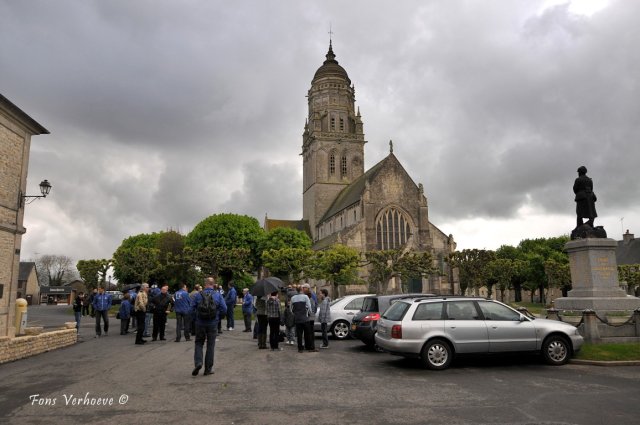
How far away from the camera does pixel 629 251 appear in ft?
195

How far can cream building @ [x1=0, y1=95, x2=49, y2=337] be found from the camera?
14164 millimetres

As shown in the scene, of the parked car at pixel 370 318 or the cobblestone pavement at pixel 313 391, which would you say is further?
the parked car at pixel 370 318

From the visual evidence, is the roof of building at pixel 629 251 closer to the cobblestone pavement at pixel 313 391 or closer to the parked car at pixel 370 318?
the parked car at pixel 370 318

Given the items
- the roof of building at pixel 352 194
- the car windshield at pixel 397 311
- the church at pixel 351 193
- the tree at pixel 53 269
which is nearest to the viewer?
the car windshield at pixel 397 311

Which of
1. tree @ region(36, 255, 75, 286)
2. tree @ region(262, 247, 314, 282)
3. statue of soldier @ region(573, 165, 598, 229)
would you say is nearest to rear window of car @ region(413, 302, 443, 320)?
statue of soldier @ region(573, 165, 598, 229)

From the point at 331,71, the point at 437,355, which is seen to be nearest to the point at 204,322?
the point at 437,355

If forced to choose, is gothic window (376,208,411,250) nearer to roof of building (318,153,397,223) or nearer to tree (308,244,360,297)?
roof of building (318,153,397,223)

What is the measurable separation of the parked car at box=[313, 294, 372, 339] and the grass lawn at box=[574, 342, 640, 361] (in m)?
7.00

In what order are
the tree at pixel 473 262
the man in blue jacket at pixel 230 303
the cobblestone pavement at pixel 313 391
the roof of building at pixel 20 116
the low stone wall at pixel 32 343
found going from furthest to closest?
the tree at pixel 473 262 < the man in blue jacket at pixel 230 303 < the roof of building at pixel 20 116 < the low stone wall at pixel 32 343 < the cobblestone pavement at pixel 313 391

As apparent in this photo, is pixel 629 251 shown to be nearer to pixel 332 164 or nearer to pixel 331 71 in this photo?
pixel 332 164

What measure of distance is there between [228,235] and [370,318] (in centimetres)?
4057

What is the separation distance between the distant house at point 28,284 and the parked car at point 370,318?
230ft

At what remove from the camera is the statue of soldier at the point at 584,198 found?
14934 mm

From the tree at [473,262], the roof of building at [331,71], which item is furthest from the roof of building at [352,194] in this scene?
the roof of building at [331,71]
